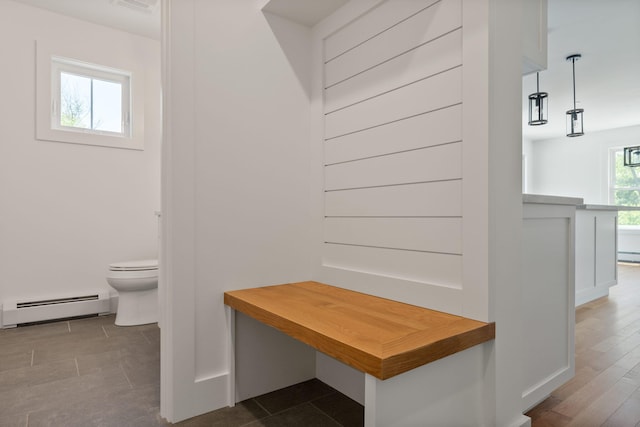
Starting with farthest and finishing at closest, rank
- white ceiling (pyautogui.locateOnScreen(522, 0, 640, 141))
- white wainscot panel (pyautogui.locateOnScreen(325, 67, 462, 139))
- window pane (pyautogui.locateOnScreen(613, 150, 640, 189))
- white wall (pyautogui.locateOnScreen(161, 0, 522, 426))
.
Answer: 1. window pane (pyautogui.locateOnScreen(613, 150, 640, 189))
2. white ceiling (pyautogui.locateOnScreen(522, 0, 640, 141))
3. white wainscot panel (pyautogui.locateOnScreen(325, 67, 462, 139))
4. white wall (pyautogui.locateOnScreen(161, 0, 522, 426))

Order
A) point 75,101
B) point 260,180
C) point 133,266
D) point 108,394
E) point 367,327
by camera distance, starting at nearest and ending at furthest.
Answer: point 367,327, point 108,394, point 260,180, point 133,266, point 75,101

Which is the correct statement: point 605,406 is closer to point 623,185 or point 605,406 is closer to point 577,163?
point 623,185

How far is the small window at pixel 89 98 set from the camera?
3076mm

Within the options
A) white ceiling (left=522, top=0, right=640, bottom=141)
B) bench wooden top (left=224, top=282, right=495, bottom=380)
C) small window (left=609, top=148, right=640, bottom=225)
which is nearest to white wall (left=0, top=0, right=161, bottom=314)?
bench wooden top (left=224, top=282, right=495, bottom=380)

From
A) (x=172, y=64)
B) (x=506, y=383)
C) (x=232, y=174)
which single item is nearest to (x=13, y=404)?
(x=232, y=174)

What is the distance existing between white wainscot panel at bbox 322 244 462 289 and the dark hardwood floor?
0.76 meters

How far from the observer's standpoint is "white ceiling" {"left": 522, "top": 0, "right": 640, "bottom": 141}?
2.90 metres

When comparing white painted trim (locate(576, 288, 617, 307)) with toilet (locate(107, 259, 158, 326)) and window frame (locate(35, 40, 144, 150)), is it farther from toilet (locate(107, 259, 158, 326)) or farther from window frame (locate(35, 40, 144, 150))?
window frame (locate(35, 40, 144, 150))

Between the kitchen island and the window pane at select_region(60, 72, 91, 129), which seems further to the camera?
the kitchen island

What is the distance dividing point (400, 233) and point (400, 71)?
27.0 inches

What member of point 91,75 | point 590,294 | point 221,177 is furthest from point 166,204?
point 590,294

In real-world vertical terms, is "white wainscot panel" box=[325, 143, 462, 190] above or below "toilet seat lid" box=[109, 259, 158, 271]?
above

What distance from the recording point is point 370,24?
171 cm

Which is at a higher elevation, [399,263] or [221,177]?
[221,177]
